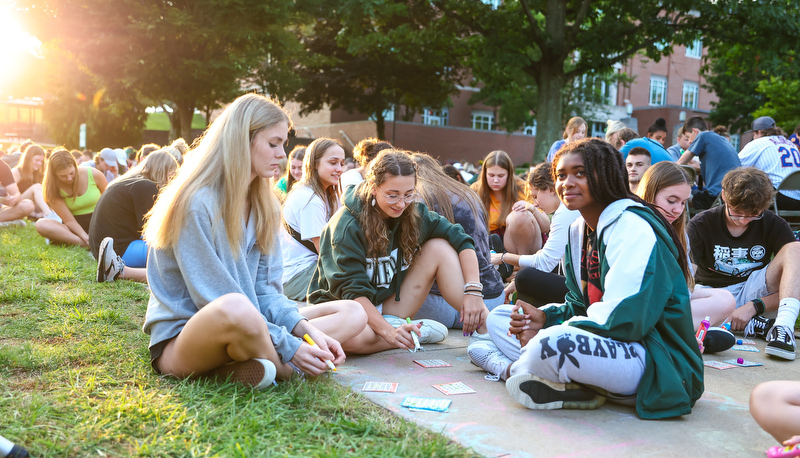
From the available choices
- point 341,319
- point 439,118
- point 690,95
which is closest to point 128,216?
point 341,319

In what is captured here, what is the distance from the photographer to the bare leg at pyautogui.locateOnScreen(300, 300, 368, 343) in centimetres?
367

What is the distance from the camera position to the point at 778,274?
4801 millimetres

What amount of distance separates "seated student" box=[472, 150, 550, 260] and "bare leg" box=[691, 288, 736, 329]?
76.4 inches

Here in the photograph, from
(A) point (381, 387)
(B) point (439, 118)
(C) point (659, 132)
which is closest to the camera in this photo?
(A) point (381, 387)

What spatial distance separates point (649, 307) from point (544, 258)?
256 centimetres

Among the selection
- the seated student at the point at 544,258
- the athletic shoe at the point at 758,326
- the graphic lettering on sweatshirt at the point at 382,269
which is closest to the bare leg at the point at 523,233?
the seated student at the point at 544,258

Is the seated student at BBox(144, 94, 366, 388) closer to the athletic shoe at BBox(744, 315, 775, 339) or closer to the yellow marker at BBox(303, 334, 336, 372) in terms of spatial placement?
the yellow marker at BBox(303, 334, 336, 372)

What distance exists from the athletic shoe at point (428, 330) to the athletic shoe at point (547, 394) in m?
1.28

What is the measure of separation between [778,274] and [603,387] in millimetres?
2765

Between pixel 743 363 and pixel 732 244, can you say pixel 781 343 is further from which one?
pixel 732 244

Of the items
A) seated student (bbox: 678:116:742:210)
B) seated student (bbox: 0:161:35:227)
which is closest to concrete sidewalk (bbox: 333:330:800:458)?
seated student (bbox: 678:116:742:210)

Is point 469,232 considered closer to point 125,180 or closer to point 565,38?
point 125,180

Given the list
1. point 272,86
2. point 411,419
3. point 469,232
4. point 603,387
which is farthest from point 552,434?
point 272,86

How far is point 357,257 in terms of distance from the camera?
3.92m
